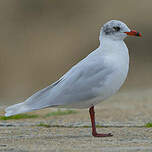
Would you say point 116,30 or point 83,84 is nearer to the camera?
point 83,84

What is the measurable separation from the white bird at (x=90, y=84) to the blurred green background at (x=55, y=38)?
42.8ft

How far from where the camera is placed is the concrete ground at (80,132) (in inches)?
275

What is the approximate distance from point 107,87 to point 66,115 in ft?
10.3

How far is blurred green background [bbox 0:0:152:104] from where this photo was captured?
2431 centimetres

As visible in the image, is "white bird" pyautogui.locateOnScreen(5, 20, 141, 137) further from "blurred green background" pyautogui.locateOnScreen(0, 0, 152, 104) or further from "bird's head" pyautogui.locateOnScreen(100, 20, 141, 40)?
"blurred green background" pyautogui.locateOnScreen(0, 0, 152, 104)

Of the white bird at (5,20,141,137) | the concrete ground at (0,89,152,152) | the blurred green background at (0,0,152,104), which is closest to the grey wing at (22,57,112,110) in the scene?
the white bird at (5,20,141,137)

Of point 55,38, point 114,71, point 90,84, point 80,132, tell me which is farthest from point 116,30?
point 55,38

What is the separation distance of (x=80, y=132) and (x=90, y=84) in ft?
2.49

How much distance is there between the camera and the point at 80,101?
8.16m

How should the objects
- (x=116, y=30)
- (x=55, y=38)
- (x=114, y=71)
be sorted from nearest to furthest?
1. (x=114, y=71)
2. (x=116, y=30)
3. (x=55, y=38)

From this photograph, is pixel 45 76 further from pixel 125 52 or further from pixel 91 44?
pixel 125 52

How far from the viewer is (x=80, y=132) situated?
27.8 ft

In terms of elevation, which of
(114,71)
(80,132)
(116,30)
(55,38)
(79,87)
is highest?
(55,38)

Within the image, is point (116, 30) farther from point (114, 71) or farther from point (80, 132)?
point (80, 132)
